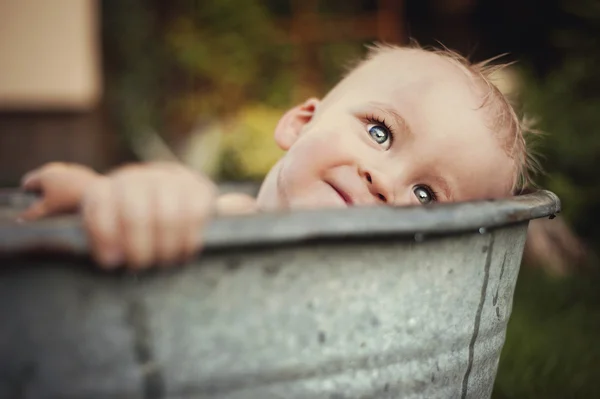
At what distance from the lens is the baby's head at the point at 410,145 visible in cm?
118

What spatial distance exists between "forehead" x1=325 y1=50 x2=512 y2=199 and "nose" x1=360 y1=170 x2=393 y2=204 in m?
0.07

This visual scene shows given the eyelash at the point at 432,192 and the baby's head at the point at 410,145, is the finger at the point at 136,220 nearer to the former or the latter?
the baby's head at the point at 410,145

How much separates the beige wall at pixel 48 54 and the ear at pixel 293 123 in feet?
17.0

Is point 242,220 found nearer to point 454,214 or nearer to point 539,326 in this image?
point 454,214

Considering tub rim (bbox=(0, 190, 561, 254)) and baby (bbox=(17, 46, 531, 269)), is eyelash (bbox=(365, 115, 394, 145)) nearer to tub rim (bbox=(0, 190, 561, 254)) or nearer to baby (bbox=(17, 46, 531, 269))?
baby (bbox=(17, 46, 531, 269))

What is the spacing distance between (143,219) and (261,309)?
0.61 ft

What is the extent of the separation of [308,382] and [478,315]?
29cm

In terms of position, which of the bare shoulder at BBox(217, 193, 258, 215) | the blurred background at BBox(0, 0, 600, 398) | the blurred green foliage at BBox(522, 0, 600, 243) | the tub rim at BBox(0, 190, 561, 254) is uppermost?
the tub rim at BBox(0, 190, 561, 254)

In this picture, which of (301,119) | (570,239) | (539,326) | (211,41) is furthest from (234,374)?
(211,41)

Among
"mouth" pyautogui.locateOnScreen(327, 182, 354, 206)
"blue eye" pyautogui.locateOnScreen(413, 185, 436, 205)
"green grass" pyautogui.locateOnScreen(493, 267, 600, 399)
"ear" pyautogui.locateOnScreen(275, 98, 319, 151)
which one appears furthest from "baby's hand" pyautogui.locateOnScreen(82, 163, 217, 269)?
"green grass" pyautogui.locateOnScreen(493, 267, 600, 399)

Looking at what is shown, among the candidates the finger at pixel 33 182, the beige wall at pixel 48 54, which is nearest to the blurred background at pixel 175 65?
the beige wall at pixel 48 54

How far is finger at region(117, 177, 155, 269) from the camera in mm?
688

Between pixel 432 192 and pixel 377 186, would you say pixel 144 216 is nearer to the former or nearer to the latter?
pixel 377 186

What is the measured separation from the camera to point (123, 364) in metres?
0.76
